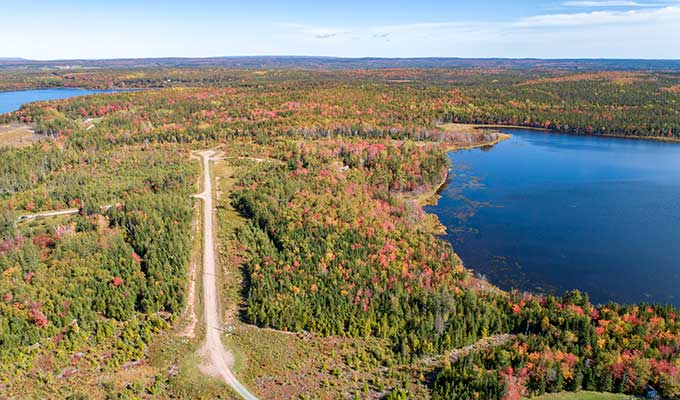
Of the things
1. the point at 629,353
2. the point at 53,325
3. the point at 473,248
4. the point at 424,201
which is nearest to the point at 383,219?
the point at 473,248

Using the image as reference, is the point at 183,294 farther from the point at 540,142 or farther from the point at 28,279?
the point at 540,142

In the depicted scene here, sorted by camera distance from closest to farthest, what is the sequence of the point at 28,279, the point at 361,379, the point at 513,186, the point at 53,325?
→ the point at 361,379
the point at 53,325
the point at 28,279
the point at 513,186

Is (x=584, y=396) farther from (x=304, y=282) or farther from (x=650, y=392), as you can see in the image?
(x=304, y=282)

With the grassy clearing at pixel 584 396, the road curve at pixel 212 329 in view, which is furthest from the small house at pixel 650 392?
the road curve at pixel 212 329

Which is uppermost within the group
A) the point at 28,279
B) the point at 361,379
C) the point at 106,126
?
the point at 106,126

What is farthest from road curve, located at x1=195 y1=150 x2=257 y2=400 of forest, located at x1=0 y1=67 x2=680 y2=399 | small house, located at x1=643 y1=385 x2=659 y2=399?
small house, located at x1=643 y1=385 x2=659 y2=399

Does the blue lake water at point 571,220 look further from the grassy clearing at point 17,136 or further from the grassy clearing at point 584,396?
the grassy clearing at point 17,136
